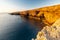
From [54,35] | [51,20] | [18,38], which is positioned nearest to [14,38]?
[18,38]

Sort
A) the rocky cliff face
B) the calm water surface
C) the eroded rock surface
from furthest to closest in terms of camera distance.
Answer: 1. the rocky cliff face
2. the calm water surface
3. the eroded rock surface

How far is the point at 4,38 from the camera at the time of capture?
24.9 m

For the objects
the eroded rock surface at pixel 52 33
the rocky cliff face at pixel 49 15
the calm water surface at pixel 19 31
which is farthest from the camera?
the rocky cliff face at pixel 49 15

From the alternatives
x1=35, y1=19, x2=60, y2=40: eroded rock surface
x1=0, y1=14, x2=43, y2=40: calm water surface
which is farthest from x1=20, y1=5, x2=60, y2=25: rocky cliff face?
x1=35, y1=19, x2=60, y2=40: eroded rock surface

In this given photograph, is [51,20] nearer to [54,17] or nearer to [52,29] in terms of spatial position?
[54,17]

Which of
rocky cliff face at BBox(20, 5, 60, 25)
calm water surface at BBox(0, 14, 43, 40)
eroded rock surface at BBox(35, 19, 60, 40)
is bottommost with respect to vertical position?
calm water surface at BBox(0, 14, 43, 40)

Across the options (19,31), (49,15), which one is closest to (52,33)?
(19,31)

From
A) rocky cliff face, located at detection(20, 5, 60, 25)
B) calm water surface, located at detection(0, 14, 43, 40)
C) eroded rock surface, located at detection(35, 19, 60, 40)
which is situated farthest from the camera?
rocky cliff face, located at detection(20, 5, 60, 25)

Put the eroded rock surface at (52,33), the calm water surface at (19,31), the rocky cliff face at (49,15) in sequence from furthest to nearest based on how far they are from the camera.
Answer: the rocky cliff face at (49,15)
the calm water surface at (19,31)
the eroded rock surface at (52,33)

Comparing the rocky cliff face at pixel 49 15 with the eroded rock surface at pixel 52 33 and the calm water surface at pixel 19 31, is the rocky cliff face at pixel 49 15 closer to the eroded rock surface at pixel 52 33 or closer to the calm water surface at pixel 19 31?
the calm water surface at pixel 19 31

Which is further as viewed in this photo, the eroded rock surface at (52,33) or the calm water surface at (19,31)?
the calm water surface at (19,31)

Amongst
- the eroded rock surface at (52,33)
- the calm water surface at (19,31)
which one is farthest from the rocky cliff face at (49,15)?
the eroded rock surface at (52,33)

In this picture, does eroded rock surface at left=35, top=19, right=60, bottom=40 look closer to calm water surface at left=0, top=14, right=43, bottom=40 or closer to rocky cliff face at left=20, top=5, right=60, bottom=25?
calm water surface at left=0, top=14, right=43, bottom=40

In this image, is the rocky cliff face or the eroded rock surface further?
the rocky cliff face
